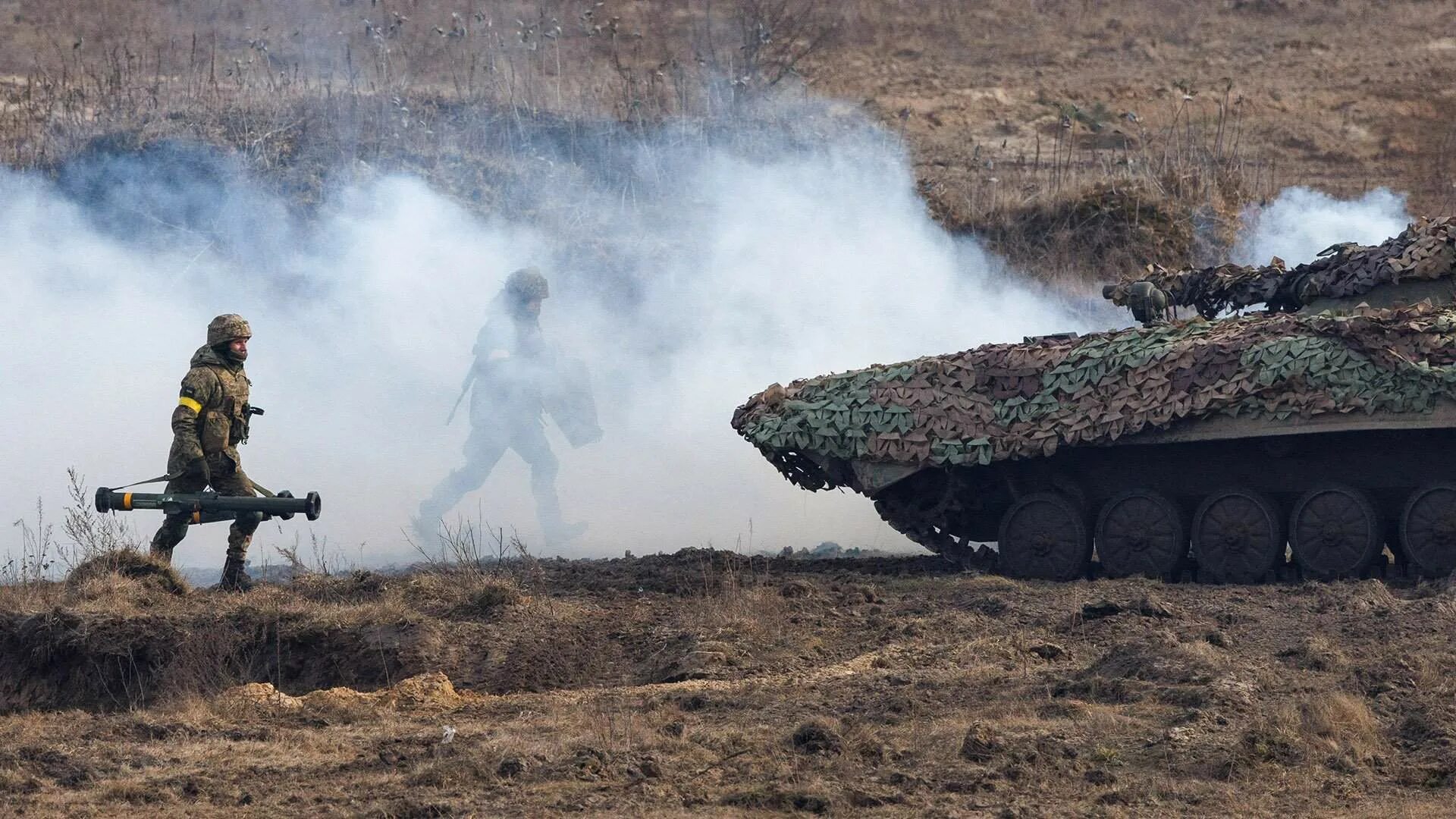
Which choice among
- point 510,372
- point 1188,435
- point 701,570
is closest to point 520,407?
point 510,372

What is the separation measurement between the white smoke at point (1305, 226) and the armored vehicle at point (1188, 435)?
12.3 meters

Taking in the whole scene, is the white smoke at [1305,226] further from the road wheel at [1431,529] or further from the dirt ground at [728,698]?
the dirt ground at [728,698]

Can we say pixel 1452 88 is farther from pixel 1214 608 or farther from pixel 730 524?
pixel 1214 608

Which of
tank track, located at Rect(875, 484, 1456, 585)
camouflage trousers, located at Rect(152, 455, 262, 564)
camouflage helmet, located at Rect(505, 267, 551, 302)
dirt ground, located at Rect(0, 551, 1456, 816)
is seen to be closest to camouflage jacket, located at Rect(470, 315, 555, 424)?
camouflage helmet, located at Rect(505, 267, 551, 302)

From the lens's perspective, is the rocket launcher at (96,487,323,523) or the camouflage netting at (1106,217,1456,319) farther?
the camouflage netting at (1106,217,1456,319)

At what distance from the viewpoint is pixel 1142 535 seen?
608 inches

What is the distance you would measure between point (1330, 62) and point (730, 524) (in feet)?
73.5

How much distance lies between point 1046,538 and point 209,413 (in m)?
6.20

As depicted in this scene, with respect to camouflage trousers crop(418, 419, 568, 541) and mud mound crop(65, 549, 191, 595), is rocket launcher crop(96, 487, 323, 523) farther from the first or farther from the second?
camouflage trousers crop(418, 419, 568, 541)

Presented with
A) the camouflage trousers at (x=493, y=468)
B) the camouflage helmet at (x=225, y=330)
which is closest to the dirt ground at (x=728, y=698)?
the camouflage helmet at (x=225, y=330)

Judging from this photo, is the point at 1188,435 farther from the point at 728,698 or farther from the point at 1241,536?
the point at 728,698

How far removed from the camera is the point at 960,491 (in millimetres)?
16062

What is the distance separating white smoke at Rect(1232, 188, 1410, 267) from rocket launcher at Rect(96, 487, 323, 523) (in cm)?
1754

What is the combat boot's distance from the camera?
46.5 feet
